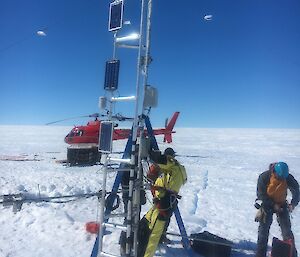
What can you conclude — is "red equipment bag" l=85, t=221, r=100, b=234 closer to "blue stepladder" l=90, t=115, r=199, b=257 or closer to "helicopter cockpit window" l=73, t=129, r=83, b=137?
"blue stepladder" l=90, t=115, r=199, b=257

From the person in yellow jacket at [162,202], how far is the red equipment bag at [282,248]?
1705 millimetres

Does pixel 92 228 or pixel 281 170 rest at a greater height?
pixel 281 170

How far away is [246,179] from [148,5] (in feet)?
41.2

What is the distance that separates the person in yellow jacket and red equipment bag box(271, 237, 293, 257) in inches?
67.1

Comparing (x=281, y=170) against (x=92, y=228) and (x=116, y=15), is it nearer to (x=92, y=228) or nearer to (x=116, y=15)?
(x=116, y=15)

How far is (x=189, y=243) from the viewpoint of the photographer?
6.48 meters

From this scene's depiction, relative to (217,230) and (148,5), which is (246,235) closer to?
(217,230)

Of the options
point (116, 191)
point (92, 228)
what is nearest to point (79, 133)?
point (92, 228)

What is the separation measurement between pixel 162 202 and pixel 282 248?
79.1 inches

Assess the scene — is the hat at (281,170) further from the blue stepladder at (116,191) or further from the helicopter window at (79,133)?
the helicopter window at (79,133)

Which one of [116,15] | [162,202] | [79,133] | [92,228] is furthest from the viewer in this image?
[79,133]

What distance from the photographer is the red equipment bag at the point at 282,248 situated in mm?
5605

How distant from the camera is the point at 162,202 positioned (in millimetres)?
5613

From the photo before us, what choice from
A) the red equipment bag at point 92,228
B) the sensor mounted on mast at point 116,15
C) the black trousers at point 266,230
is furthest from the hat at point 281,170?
the red equipment bag at point 92,228
